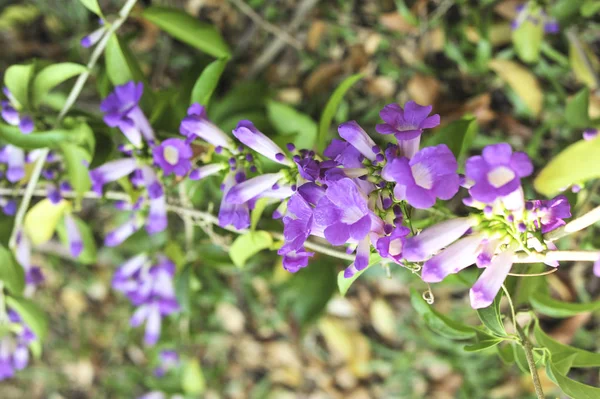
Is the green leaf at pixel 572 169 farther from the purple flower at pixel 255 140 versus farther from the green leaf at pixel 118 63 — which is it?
the green leaf at pixel 118 63

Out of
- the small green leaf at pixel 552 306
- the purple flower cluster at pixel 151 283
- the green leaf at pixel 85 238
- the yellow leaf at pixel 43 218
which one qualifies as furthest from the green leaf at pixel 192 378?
the small green leaf at pixel 552 306

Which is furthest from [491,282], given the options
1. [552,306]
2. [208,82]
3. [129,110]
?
[129,110]

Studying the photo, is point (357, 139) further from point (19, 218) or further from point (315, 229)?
point (19, 218)

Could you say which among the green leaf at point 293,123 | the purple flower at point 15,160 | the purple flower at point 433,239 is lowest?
the purple flower at point 15,160

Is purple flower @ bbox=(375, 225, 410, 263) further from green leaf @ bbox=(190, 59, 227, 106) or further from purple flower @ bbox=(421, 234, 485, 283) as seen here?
green leaf @ bbox=(190, 59, 227, 106)

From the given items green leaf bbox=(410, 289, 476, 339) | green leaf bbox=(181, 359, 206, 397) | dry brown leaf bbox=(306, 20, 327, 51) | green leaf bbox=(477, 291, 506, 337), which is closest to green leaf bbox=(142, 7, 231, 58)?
dry brown leaf bbox=(306, 20, 327, 51)
